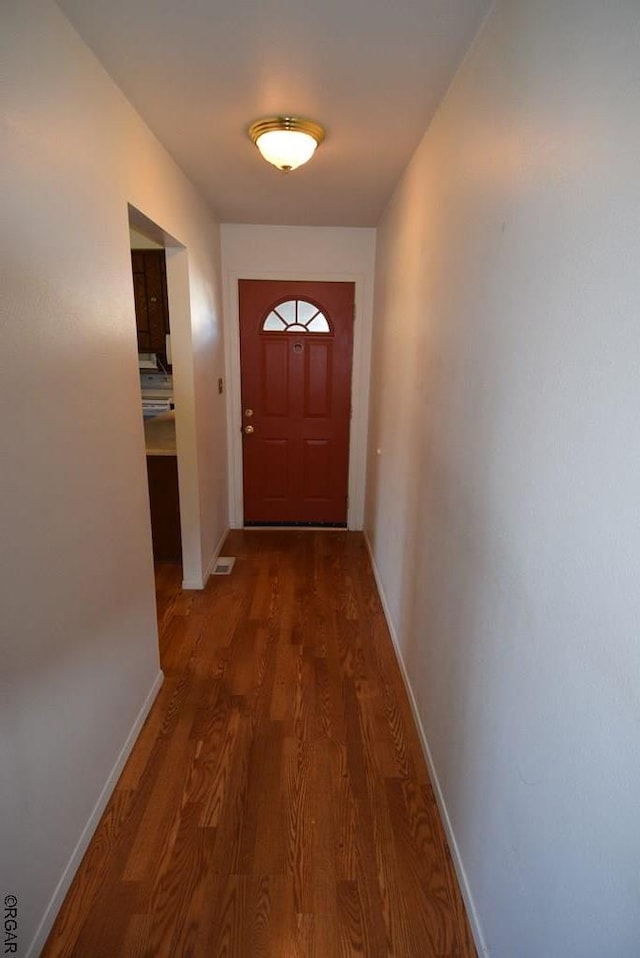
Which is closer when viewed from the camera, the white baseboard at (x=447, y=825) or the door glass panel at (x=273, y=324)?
the white baseboard at (x=447, y=825)

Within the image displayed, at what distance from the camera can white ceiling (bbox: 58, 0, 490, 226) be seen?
1.18 m

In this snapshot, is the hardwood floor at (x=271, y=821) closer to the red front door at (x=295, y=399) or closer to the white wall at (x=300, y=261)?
the red front door at (x=295, y=399)

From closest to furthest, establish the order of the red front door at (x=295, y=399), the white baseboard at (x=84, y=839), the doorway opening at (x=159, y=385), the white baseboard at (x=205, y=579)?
the white baseboard at (x=84, y=839) → the doorway opening at (x=159, y=385) → the white baseboard at (x=205, y=579) → the red front door at (x=295, y=399)

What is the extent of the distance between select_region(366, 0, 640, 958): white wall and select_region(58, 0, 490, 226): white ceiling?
0.50ft

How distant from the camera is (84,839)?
1.35 m

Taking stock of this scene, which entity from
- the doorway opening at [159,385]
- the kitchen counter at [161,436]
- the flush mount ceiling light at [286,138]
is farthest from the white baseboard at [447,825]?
the flush mount ceiling light at [286,138]

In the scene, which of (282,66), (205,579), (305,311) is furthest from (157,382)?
(282,66)

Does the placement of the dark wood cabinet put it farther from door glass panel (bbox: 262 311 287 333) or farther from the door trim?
door glass panel (bbox: 262 311 287 333)

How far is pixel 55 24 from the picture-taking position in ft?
3.78

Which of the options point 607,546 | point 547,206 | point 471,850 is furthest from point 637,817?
point 547,206

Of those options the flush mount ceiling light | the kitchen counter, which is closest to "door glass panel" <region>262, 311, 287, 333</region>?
the kitchen counter

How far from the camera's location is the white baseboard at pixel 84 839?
3.73 feet

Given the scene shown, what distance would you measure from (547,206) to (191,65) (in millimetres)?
1264

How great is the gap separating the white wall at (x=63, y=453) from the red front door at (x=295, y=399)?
5.56ft
